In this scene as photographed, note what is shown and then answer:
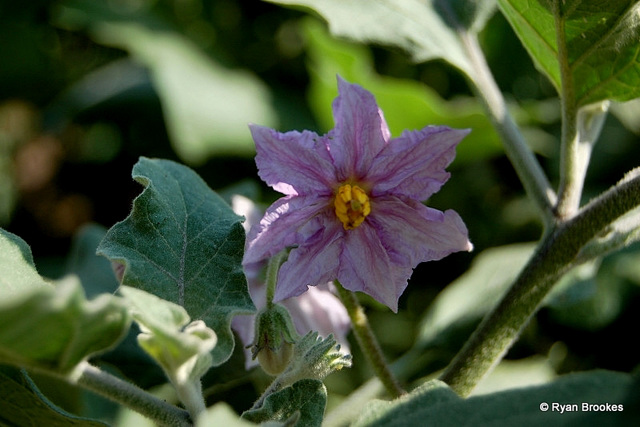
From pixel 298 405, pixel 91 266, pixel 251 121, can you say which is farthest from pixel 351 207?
pixel 251 121

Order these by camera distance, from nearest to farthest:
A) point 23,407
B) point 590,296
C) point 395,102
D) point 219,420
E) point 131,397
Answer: point 219,420
point 131,397
point 23,407
point 590,296
point 395,102

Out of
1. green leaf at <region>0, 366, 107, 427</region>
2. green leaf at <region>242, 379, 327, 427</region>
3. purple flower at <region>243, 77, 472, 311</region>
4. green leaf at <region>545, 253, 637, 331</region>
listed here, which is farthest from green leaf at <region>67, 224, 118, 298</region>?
green leaf at <region>545, 253, 637, 331</region>

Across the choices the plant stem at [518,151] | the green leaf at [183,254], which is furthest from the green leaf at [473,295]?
the green leaf at [183,254]

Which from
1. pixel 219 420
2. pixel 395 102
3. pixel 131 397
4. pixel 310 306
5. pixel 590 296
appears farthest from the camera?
pixel 395 102

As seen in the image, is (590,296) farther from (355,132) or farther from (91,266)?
(91,266)

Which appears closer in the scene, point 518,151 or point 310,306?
point 518,151

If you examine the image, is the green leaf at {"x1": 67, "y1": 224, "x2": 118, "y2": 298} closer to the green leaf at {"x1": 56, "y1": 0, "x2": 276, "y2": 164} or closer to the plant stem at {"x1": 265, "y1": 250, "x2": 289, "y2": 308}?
the green leaf at {"x1": 56, "y1": 0, "x2": 276, "y2": 164}

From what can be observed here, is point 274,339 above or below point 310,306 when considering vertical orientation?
above

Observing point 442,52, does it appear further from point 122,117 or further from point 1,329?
point 122,117

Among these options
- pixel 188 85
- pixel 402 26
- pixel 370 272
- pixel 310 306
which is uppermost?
pixel 402 26
